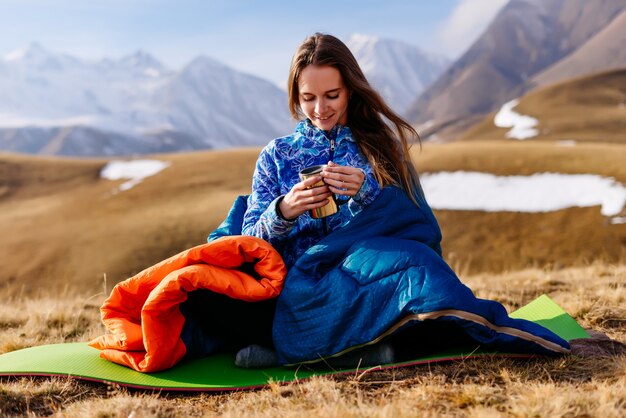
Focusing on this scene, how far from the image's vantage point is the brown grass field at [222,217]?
2859mm

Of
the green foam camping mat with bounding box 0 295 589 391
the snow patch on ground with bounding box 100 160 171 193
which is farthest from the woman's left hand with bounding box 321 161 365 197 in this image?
the snow patch on ground with bounding box 100 160 171 193

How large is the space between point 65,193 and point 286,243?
1573 inches

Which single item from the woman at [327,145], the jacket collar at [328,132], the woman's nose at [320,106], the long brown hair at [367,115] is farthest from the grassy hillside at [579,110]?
the woman's nose at [320,106]

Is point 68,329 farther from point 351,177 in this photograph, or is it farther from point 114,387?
point 351,177

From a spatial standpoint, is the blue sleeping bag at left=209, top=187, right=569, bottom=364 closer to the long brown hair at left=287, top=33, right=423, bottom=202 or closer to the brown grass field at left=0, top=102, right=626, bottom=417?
the brown grass field at left=0, top=102, right=626, bottom=417

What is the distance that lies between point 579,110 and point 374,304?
6126 cm

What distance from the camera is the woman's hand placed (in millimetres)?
Result: 3359

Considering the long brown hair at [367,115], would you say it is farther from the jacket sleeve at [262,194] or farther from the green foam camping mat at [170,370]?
the green foam camping mat at [170,370]

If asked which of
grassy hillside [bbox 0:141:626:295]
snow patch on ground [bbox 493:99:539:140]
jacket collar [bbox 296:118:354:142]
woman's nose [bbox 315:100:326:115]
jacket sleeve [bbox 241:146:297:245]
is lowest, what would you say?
grassy hillside [bbox 0:141:626:295]

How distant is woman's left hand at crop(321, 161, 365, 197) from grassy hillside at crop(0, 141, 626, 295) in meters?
12.8

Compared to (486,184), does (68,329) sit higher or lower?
higher

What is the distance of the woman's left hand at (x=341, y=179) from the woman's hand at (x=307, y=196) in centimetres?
4

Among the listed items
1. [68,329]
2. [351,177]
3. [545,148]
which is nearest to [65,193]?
[545,148]

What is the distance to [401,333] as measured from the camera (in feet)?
11.9
